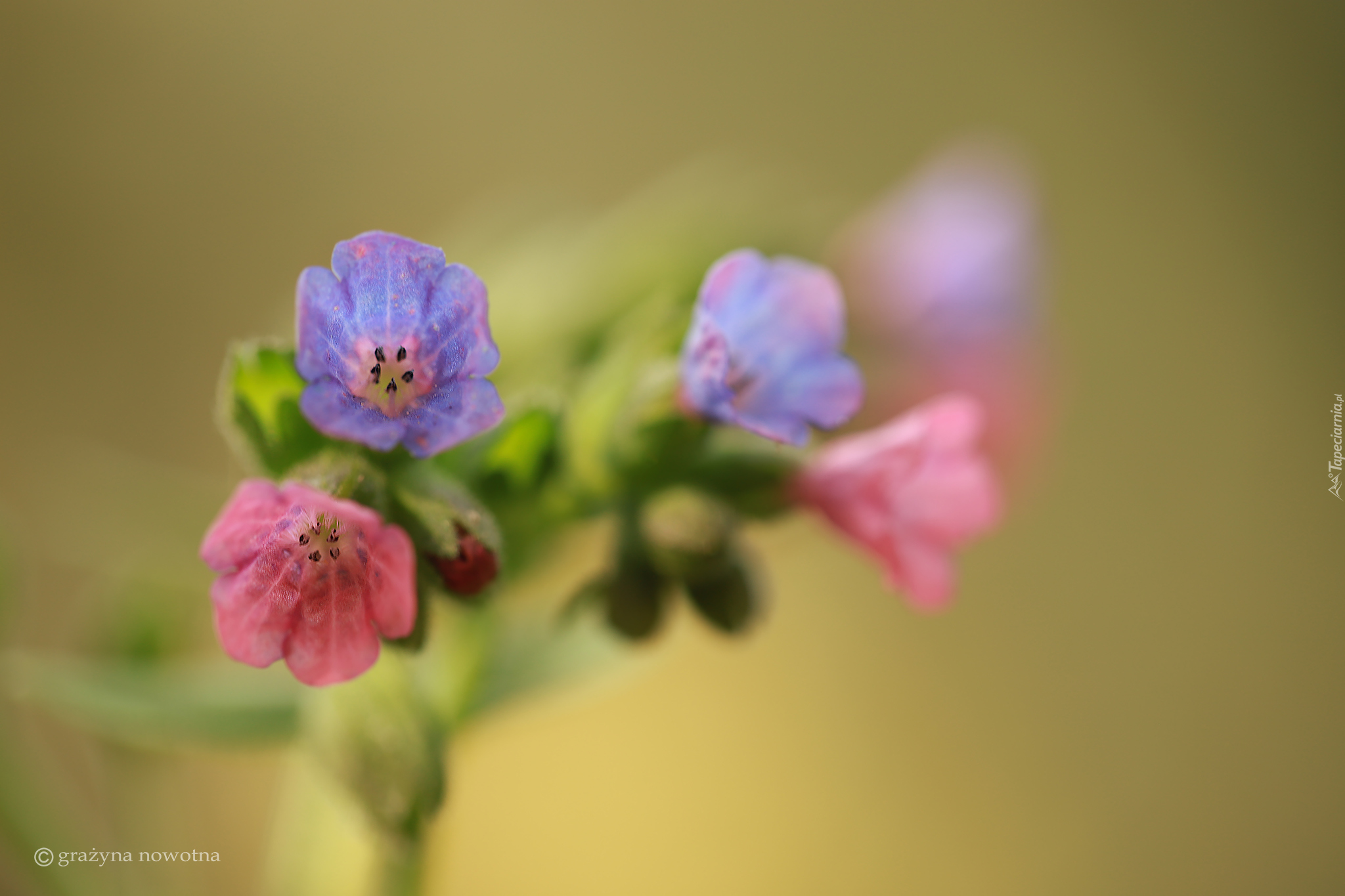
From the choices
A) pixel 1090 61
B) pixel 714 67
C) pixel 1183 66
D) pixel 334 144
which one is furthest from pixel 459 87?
pixel 1183 66

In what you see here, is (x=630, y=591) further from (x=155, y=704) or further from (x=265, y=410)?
(x=155, y=704)

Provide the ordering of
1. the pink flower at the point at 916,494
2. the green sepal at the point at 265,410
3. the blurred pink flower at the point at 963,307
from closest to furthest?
the green sepal at the point at 265,410, the pink flower at the point at 916,494, the blurred pink flower at the point at 963,307

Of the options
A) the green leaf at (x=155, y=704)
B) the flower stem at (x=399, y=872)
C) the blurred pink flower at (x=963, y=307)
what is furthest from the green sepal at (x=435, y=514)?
the blurred pink flower at (x=963, y=307)

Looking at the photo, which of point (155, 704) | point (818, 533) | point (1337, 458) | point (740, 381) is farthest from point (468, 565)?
point (1337, 458)

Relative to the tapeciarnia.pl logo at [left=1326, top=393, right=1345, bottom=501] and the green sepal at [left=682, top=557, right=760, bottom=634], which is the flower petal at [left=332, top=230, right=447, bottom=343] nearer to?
the green sepal at [left=682, top=557, right=760, bottom=634]

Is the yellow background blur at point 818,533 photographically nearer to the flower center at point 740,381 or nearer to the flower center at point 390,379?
the flower center at point 740,381

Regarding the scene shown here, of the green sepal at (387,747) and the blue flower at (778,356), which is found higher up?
the blue flower at (778,356)

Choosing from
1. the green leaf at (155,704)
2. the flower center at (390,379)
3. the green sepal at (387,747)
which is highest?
the flower center at (390,379)
